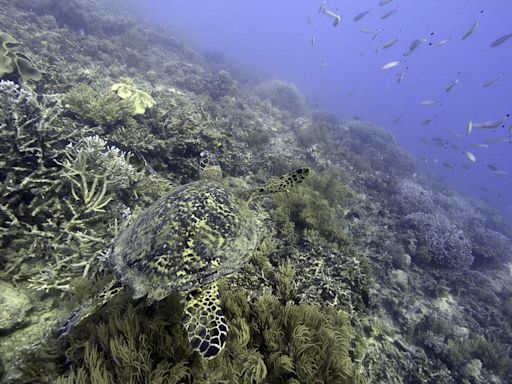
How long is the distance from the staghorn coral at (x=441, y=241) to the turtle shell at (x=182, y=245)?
7.82 metres

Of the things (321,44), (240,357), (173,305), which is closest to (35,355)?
(173,305)

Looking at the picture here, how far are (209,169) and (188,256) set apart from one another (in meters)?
2.16

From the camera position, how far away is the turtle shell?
2727 mm

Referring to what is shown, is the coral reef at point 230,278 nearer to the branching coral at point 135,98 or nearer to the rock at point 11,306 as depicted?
the rock at point 11,306

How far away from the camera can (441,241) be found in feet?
29.1

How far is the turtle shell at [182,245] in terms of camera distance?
2.73 metres

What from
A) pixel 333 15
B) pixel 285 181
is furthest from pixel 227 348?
pixel 333 15

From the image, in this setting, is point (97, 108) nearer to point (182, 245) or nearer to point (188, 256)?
point (182, 245)

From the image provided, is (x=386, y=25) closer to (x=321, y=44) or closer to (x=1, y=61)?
(x=321, y=44)

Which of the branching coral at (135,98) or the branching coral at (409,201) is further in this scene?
the branching coral at (409,201)

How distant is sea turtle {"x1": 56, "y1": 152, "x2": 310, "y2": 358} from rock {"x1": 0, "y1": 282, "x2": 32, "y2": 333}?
71 cm

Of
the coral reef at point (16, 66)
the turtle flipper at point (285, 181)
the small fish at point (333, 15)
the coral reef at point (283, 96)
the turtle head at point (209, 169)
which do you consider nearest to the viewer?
the turtle flipper at point (285, 181)

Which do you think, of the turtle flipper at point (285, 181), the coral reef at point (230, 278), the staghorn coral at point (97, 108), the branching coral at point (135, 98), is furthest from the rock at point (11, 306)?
the branching coral at point (135, 98)

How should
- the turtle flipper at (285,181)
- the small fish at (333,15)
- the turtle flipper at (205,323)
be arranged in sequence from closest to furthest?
the turtle flipper at (205,323) < the turtle flipper at (285,181) < the small fish at (333,15)
